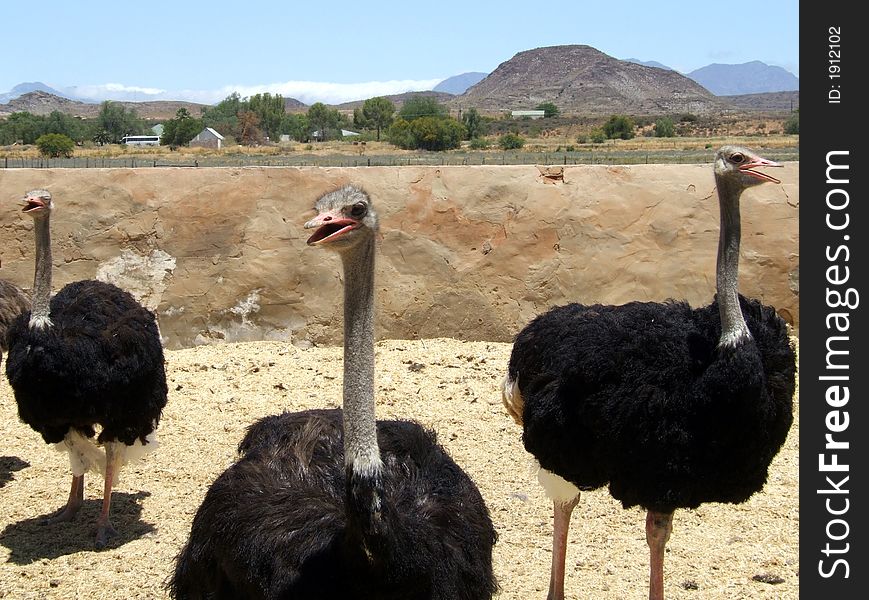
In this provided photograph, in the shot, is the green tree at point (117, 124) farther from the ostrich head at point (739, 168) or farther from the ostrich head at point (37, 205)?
the ostrich head at point (739, 168)

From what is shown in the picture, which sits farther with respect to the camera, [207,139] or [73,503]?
[207,139]

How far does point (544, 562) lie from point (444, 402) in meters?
2.55

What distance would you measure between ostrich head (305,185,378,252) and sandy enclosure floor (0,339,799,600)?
252 centimetres

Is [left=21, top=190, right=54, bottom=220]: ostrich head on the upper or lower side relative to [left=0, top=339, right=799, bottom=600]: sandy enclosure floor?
upper

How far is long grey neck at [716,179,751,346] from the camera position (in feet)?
14.0

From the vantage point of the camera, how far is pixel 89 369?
5.58 m

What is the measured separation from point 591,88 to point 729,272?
543ft

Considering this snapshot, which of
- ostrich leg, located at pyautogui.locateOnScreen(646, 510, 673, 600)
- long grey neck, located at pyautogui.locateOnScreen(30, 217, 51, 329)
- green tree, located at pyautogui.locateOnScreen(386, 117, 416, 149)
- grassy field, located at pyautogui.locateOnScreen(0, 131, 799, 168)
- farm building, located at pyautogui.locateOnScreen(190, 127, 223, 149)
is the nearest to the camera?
ostrich leg, located at pyautogui.locateOnScreen(646, 510, 673, 600)

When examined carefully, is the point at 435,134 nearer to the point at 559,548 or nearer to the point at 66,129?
the point at 66,129

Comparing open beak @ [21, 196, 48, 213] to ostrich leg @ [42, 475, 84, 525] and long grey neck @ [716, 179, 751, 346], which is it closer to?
ostrich leg @ [42, 475, 84, 525]

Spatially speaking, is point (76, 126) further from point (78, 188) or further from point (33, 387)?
point (33, 387)

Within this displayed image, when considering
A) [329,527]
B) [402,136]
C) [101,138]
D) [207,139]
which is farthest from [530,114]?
[329,527]

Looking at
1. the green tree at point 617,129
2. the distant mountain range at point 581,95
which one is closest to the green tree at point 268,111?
the green tree at point 617,129

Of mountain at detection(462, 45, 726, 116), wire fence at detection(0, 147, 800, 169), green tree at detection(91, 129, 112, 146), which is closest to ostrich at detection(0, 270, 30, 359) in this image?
wire fence at detection(0, 147, 800, 169)
